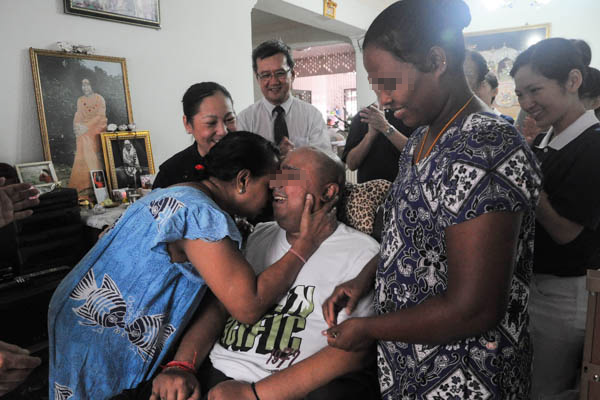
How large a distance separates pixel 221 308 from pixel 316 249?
1.49ft

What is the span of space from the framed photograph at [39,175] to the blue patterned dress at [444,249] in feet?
8.82

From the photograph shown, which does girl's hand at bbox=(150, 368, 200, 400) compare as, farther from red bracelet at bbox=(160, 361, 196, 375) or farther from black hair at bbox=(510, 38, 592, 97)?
black hair at bbox=(510, 38, 592, 97)

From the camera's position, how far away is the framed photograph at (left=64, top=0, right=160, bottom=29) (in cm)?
300

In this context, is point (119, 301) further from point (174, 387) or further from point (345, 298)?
point (345, 298)

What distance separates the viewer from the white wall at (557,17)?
614cm

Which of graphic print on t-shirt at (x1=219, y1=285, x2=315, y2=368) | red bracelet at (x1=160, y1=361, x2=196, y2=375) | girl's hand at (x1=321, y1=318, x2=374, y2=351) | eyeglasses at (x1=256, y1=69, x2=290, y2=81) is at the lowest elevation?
red bracelet at (x1=160, y1=361, x2=196, y2=375)

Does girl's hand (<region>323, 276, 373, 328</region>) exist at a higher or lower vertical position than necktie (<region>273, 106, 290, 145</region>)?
lower

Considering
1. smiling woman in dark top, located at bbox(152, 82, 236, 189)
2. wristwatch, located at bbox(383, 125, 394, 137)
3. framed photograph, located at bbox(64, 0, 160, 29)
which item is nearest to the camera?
smiling woman in dark top, located at bbox(152, 82, 236, 189)

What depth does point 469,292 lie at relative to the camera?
0.75 meters

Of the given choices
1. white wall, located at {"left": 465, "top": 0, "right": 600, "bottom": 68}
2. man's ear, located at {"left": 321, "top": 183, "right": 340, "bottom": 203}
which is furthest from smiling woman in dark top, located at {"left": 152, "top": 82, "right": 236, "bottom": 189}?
white wall, located at {"left": 465, "top": 0, "right": 600, "bottom": 68}

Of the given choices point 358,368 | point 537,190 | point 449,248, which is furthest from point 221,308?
point 537,190

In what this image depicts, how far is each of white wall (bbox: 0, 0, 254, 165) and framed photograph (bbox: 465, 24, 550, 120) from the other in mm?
4416

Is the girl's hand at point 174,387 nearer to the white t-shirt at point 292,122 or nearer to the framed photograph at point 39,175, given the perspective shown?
the white t-shirt at point 292,122

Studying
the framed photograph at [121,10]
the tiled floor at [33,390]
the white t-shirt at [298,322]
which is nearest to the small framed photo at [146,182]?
the framed photograph at [121,10]
